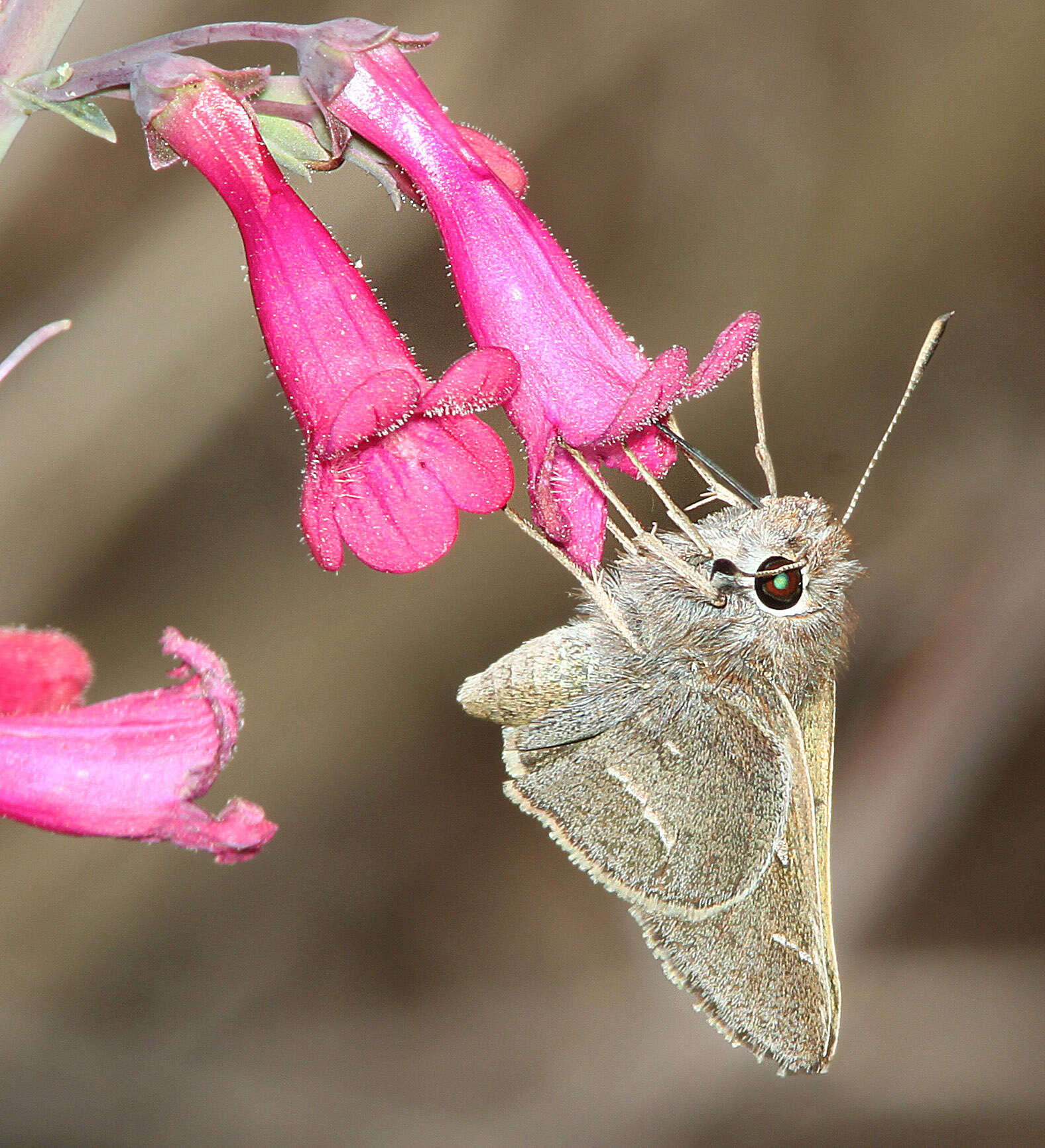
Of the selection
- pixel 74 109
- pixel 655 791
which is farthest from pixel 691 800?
pixel 74 109

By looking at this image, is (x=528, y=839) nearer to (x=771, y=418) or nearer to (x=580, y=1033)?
(x=580, y=1033)

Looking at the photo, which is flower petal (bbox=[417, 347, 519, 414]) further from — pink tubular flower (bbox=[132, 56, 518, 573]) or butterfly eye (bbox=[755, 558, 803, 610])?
butterfly eye (bbox=[755, 558, 803, 610])

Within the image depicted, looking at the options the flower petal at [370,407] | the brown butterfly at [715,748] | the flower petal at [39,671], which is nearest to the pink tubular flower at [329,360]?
the flower petal at [370,407]

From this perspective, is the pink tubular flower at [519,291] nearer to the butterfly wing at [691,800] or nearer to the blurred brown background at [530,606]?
the butterfly wing at [691,800]

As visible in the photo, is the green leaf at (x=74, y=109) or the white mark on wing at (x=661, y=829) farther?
the white mark on wing at (x=661, y=829)

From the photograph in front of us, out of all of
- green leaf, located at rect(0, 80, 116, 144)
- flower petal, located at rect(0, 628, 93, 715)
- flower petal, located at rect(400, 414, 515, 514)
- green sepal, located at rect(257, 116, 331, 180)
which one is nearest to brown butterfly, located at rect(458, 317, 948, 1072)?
flower petal, located at rect(400, 414, 515, 514)

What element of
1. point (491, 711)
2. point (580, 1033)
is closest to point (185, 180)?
point (491, 711)
